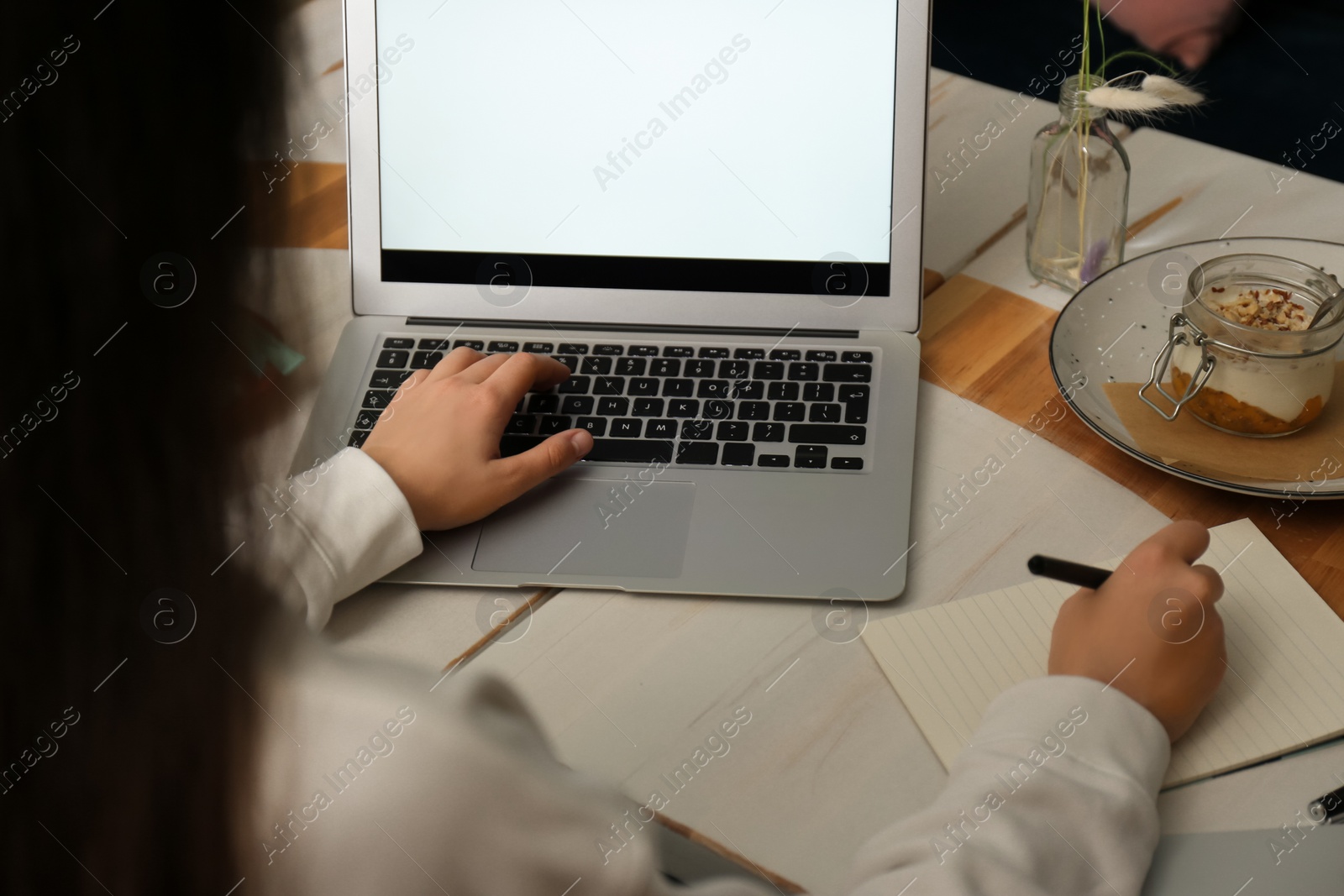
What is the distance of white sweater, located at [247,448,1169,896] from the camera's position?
45 centimetres

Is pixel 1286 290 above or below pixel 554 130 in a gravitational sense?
below

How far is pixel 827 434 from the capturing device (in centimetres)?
81

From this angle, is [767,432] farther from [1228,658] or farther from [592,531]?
[1228,658]

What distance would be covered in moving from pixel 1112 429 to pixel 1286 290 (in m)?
0.17

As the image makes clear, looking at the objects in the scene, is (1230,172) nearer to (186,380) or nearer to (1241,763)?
(1241,763)

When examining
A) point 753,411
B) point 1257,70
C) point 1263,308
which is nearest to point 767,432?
point 753,411

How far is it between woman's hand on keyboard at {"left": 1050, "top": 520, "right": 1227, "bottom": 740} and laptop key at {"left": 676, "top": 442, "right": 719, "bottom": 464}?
0.27 metres

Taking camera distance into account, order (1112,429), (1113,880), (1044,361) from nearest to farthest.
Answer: (1113,880) → (1112,429) → (1044,361)

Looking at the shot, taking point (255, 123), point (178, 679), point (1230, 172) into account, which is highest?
point (255, 123)

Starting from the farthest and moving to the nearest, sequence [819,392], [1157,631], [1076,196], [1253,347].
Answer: [1076,196] < [819,392] < [1253,347] < [1157,631]

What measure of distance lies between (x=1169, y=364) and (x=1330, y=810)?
1.18 feet

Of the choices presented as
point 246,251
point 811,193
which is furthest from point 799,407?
point 246,251

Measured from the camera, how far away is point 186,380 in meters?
0.33

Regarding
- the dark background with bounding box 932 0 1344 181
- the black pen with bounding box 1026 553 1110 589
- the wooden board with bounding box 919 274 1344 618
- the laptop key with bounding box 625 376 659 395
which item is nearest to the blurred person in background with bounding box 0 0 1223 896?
the black pen with bounding box 1026 553 1110 589
